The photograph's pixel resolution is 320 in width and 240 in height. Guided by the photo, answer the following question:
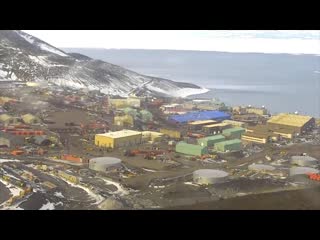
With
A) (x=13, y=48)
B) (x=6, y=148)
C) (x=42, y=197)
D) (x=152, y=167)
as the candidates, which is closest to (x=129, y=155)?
(x=152, y=167)

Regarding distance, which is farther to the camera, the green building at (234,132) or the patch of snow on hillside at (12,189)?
the green building at (234,132)

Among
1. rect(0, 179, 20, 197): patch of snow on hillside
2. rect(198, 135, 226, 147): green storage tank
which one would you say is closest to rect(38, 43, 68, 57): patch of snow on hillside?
rect(0, 179, 20, 197): patch of snow on hillside

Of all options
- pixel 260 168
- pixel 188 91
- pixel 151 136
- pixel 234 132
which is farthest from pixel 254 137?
pixel 151 136

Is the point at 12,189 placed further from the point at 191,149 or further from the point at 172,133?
the point at 191,149

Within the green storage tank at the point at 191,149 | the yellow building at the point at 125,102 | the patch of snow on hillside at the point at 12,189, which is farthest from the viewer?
the yellow building at the point at 125,102

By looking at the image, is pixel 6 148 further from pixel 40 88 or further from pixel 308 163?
pixel 308 163

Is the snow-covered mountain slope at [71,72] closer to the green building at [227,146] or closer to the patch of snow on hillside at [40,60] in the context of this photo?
the patch of snow on hillside at [40,60]

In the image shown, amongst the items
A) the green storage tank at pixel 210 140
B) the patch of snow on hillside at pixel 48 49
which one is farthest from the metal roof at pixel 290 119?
the patch of snow on hillside at pixel 48 49

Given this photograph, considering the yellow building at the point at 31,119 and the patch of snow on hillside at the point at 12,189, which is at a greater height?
the yellow building at the point at 31,119
